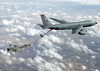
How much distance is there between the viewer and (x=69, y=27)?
46375 millimetres

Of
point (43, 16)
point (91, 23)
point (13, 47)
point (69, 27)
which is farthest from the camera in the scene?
point (91, 23)

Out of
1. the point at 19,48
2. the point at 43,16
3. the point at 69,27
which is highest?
the point at 43,16

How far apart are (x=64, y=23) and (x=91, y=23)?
14694 mm

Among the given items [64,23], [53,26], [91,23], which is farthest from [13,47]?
[91,23]

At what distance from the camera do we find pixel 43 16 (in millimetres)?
40438

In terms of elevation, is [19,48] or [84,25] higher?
[84,25]

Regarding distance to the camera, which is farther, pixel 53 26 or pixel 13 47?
pixel 53 26

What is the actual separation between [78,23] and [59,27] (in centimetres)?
1019

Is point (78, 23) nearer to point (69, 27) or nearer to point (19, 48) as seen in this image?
point (69, 27)

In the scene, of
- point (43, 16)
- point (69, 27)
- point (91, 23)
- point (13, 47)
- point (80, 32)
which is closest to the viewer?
point (13, 47)

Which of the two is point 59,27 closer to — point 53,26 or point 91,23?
point 53,26

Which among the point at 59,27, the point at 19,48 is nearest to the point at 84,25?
the point at 59,27

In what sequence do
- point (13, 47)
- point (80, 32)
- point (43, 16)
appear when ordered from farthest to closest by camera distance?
point (80, 32)
point (43, 16)
point (13, 47)

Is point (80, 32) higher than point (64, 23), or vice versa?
point (64, 23)
